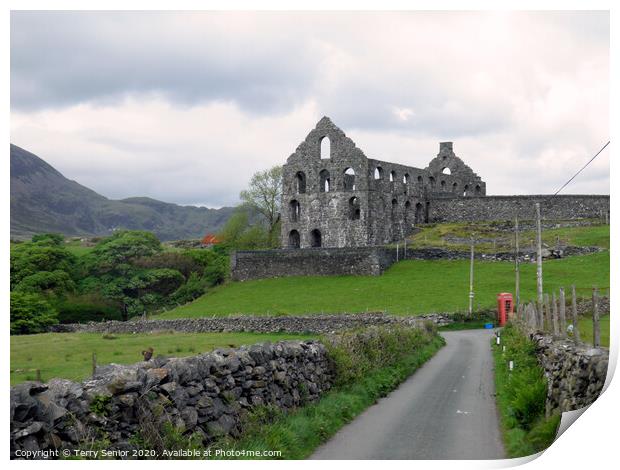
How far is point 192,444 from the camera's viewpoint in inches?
412

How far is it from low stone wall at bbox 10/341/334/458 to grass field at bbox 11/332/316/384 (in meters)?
9.27

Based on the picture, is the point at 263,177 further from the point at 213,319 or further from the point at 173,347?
the point at 173,347

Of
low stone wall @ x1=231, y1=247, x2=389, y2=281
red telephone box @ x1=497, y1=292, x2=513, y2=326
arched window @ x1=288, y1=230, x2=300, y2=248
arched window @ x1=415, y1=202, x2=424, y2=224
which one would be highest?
arched window @ x1=415, y1=202, x2=424, y2=224

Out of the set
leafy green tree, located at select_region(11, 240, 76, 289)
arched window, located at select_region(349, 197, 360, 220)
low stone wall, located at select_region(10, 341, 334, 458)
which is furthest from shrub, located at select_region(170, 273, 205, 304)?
low stone wall, located at select_region(10, 341, 334, 458)

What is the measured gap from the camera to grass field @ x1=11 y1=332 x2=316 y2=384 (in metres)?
24.2

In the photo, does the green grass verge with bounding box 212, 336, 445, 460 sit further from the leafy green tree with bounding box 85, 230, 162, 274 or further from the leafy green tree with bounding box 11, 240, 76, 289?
the leafy green tree with bounding box 85, 230, 162, 274

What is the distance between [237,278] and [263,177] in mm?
27694

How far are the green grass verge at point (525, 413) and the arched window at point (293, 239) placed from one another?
1958 inches

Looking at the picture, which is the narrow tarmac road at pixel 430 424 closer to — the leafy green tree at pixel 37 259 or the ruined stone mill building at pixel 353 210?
the leafy green tree at pixel 37 259

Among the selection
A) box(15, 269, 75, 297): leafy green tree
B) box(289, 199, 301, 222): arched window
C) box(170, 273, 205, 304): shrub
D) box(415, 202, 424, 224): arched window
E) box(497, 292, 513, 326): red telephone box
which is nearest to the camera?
box(497, 292, 513, 326): red telephone box

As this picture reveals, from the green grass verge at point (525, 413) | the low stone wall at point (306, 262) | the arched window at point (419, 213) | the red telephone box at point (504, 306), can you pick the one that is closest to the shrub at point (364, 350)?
the green grass verge at point (525, 413)

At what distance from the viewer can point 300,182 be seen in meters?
70.3

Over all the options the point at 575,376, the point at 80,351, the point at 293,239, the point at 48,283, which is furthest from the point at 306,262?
the point at 575,376

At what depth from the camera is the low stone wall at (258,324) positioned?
43200 millimetres
